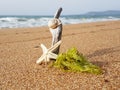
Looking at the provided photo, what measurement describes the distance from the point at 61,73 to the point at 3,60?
2.91 metres

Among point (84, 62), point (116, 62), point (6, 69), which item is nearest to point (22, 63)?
point (6, 69)

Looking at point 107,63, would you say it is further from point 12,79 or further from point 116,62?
point 12,79

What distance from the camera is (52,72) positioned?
7.68 metres

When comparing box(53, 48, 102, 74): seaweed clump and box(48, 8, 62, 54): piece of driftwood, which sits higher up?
box(48, 8, 62, 54): piece of driftwood

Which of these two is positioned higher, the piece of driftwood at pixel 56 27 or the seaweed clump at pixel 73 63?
the piece of driftwood at pixel 56 27

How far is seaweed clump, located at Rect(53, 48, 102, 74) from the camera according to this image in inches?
292

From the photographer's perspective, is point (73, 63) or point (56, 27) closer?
point (73, 63)

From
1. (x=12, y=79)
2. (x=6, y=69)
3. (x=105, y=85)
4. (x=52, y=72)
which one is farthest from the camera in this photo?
(x=6, y=69)

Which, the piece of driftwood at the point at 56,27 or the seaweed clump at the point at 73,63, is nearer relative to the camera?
the seaweed clump at the point at 73,63

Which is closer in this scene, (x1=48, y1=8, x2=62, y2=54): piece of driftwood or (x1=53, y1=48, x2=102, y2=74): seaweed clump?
(x1=53, y1=48, x2=102, y2=74): seaweed clump

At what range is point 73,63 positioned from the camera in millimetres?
7656

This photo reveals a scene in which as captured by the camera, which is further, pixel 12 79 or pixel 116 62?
pixel 116 62

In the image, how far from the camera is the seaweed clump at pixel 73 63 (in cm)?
743

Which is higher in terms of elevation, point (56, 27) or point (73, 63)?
point (56, 27)
